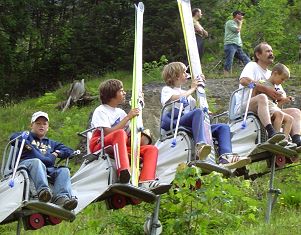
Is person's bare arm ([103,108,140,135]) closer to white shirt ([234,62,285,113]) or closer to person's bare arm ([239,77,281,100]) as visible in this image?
white shirt ([234,62,285,113])

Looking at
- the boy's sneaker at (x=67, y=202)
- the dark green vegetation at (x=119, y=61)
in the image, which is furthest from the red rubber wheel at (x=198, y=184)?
the boy's sneaker at (x=67, y=202)

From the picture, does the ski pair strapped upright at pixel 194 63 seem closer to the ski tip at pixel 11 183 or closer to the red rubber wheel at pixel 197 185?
the red rubber wheel at pixel 197 185

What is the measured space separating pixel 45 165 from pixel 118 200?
1.02 m

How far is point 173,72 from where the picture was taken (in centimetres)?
995

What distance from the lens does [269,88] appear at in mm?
10344

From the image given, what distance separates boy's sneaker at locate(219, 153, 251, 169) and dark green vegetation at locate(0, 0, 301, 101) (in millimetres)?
11391

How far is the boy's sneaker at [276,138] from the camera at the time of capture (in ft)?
32.1

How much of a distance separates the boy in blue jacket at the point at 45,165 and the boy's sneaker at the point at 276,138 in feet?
8.20

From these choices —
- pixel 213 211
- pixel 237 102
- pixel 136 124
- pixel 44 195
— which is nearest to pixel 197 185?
pixel 213 211

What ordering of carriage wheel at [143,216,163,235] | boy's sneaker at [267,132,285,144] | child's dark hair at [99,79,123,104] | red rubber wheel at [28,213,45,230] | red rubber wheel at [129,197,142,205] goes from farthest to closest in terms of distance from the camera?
boy's sneaker at [267,132,285,144] < child's dark hair at [99,79,123,104] < red rubber wheel at [129,197,142,205] < carriage wheel at [143,216,163,235] < red rubber wheel at [28,213,45,230]

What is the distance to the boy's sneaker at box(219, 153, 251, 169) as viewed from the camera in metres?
9.34

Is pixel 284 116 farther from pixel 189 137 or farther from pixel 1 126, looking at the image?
pixel 1 126

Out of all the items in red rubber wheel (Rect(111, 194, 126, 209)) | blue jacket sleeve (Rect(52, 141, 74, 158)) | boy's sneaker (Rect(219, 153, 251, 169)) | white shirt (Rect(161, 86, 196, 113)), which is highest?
white shirt (Rect(161, 86, 196, 113))

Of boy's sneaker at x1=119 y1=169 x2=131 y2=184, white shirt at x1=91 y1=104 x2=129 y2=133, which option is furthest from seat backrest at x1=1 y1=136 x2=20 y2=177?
boy's sneaker at x1=119 y1=169 x2=131 y2=184
